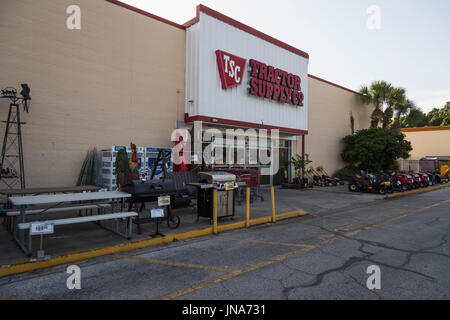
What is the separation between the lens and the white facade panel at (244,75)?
13.4 meters

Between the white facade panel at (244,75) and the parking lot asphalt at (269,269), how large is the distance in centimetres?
793

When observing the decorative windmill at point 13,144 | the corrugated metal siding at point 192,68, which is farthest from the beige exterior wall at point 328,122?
the decorative windmill at point 13,144

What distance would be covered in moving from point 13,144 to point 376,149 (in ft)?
71.4

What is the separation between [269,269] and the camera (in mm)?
4777

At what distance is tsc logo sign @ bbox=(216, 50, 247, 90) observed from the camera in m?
14.0

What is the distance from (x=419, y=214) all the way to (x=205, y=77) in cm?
1031

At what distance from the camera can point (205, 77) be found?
13.5 meters

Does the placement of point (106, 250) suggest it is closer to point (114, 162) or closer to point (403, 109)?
point (114, 162)

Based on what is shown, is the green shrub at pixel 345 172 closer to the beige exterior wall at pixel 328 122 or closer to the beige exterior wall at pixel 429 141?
the beige exterior wall at pixel 328 122

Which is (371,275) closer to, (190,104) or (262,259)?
(262,259)

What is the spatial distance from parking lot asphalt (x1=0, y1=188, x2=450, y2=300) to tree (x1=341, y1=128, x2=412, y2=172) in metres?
15.5

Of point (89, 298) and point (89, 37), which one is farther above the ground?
point (89, 37)

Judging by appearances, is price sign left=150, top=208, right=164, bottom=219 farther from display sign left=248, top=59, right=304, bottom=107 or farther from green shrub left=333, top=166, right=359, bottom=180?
green shrub left=333, top=166, right=359, bottom=180
